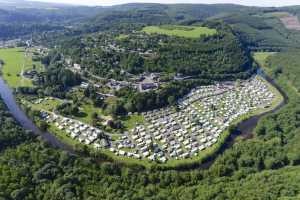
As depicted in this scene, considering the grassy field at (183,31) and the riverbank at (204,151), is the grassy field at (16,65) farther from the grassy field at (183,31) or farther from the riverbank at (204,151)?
the grassy field at (183,31)

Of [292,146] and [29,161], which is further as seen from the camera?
[292,146]

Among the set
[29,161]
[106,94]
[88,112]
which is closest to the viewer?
[29,161]

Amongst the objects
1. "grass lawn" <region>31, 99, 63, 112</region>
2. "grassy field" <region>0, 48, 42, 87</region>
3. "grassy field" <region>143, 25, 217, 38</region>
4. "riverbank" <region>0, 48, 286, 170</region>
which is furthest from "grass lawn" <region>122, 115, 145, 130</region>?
"grassy field" <region>143, 25, 217, 38</region>

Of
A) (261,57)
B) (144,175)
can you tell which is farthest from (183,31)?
(144,175)

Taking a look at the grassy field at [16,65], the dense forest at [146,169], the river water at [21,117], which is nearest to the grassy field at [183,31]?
the dense forest at [146,169]

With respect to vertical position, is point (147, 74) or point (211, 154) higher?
point (147, 74)

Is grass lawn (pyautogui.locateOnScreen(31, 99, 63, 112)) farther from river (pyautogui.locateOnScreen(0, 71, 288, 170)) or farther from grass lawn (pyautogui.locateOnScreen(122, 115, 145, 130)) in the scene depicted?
grass lawn (pyautogui.locateOnScreen(122, 115, 145, 130))

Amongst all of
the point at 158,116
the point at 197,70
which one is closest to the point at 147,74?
the point at 197,70

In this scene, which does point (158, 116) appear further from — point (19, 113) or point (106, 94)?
point (19, 113)
